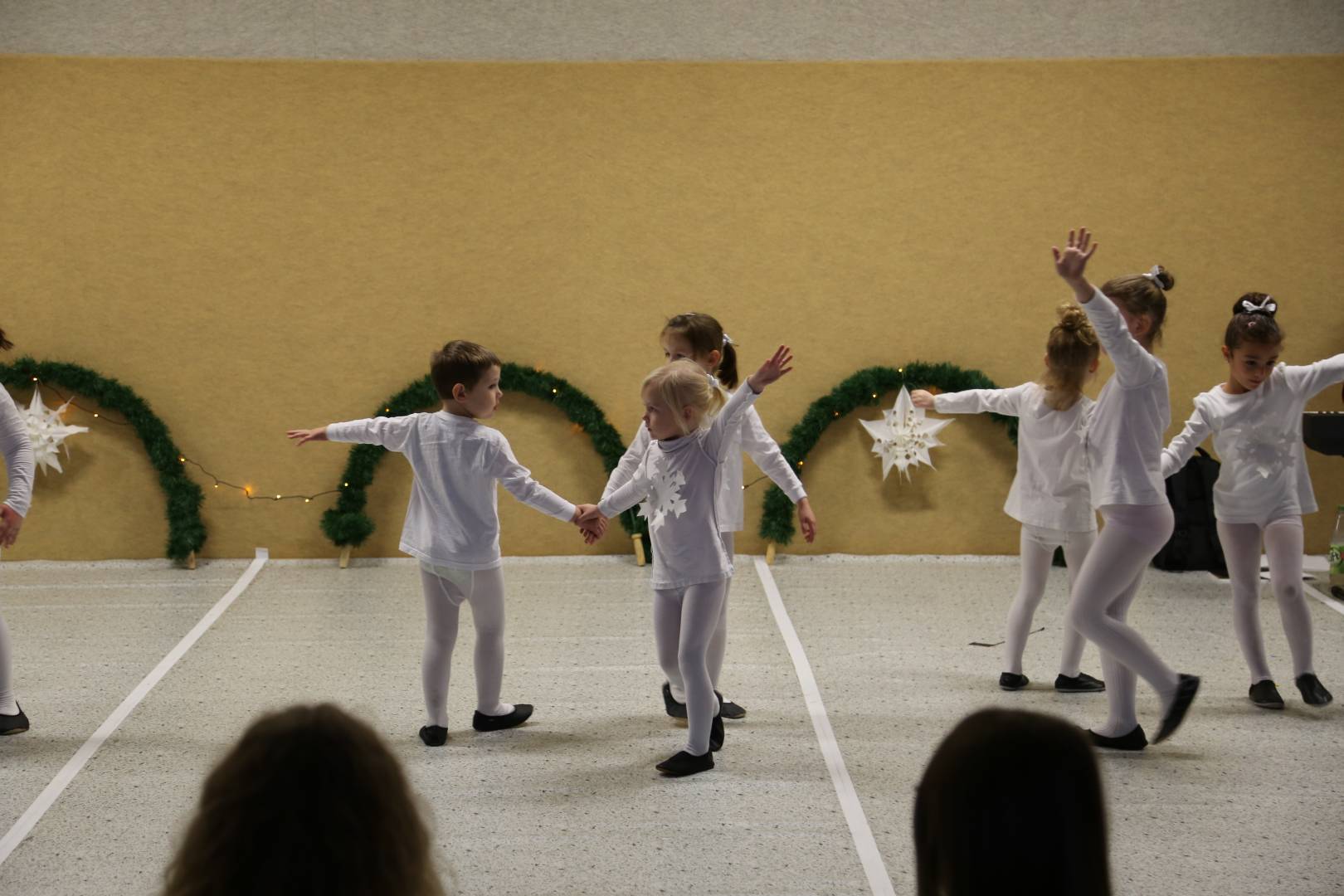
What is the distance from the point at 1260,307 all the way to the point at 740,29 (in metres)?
3.07

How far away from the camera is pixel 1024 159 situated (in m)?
6.43

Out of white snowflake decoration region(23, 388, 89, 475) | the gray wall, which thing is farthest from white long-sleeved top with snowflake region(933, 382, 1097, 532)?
white snowflake decoration region(23, 388, 89, 475)

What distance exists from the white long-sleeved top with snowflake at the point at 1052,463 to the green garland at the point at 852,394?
2043 mm

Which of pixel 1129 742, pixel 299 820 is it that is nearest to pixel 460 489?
pixel 1129 742

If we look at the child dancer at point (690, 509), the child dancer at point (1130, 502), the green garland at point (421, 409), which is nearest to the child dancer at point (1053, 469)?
the child dancer at point (1130, 502)

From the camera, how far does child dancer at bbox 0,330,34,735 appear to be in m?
4.06

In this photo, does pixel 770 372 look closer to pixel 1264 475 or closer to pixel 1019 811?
pixel 1264 475

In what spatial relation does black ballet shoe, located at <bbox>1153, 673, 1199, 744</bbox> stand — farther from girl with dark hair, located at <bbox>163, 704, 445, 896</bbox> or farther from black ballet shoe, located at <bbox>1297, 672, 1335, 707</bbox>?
girl with dark hair, located at <bbox>163, 704, 445, 896</bbox>

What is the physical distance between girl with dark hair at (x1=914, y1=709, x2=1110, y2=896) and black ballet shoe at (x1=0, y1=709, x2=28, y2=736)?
11.8ft

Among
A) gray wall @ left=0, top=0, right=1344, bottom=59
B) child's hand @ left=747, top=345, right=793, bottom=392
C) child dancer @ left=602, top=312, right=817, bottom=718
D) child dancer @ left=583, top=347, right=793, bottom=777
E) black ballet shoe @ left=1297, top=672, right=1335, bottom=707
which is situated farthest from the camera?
gray wall @ left=0, top=0, right=1344, bottom=59

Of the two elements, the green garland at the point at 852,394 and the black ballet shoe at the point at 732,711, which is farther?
the green garland at the point at 852,394

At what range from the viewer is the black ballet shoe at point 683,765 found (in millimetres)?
3738

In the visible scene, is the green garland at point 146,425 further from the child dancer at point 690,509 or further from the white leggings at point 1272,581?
the white leggings at point 1272,581

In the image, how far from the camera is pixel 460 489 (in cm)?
387
